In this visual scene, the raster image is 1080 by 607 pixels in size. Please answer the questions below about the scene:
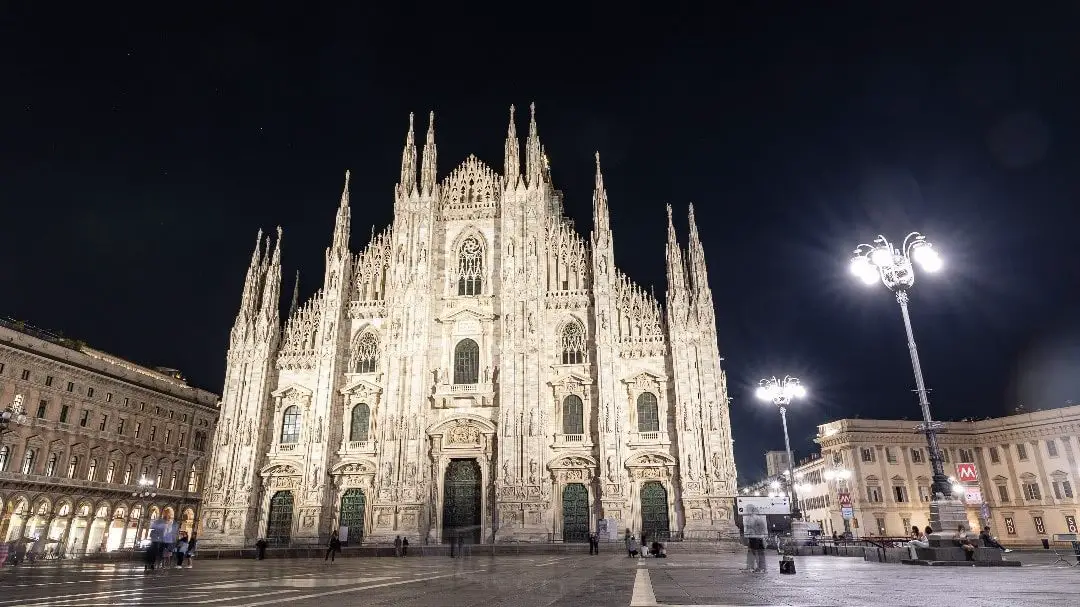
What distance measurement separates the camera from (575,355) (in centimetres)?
3741

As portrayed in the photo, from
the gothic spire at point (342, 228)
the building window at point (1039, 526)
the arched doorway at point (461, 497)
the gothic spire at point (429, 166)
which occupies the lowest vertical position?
the building window at point (1039, 526)

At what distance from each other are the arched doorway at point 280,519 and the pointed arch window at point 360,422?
4.71 meters

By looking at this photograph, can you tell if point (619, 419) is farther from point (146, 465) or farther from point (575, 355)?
point (146, 465)

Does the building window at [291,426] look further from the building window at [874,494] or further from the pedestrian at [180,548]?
the building window at [874,494]

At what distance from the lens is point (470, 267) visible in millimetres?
40594

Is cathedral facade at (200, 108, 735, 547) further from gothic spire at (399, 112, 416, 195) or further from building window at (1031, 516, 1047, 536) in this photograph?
building window at (1031, 516, 1047, 536)

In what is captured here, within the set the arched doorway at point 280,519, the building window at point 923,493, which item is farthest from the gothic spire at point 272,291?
the building window at point 923,493

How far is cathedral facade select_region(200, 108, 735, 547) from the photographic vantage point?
3388 centimetres

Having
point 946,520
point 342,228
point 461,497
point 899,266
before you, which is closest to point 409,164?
point 342,228

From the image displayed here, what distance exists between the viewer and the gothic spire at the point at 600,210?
128 ft

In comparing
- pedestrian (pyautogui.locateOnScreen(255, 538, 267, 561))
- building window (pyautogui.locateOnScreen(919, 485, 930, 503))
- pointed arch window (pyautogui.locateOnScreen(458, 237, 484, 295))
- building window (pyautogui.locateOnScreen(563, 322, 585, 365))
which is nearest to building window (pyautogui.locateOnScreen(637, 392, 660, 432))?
building window (pyautogui.locateOnScreen(563, 322, 585, 365))

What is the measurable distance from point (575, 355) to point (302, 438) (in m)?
16.6

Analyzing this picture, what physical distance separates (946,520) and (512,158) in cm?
3135

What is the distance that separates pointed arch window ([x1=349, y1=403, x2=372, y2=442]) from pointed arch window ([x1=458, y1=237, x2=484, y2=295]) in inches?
358
